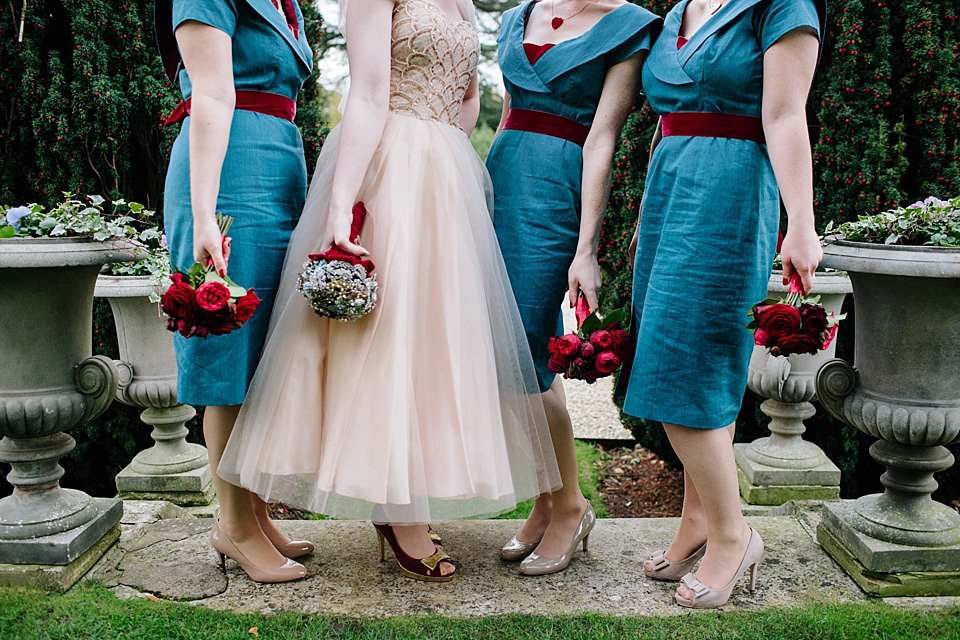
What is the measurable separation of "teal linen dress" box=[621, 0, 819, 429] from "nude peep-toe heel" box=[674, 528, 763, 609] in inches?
17.9

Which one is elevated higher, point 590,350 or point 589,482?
point 590,350

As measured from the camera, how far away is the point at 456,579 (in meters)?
2.48

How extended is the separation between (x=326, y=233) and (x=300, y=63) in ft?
2.07

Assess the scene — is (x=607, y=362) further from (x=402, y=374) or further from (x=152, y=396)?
(x=152, y=396)

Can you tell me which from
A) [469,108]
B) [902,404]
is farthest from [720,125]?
[902,404]

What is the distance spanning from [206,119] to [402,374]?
911 mm

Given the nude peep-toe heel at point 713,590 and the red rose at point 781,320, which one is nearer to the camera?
the red rose at point 781,320

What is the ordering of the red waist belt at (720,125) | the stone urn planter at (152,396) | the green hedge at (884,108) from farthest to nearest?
the green hedge at (884,108) → the stone urn planter at (152,396) → the red waist belt at (720,125)

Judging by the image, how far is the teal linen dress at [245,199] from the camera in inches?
85.6

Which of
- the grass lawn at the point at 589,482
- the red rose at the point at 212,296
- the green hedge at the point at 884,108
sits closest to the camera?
the red rose at the point at 212,296

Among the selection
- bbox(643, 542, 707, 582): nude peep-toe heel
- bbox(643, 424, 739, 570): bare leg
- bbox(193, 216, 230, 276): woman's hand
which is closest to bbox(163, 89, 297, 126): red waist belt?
bbox(193, 216, 230, 276): woman's hand

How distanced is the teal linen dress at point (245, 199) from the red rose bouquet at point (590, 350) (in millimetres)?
944
